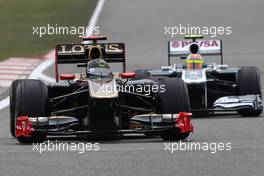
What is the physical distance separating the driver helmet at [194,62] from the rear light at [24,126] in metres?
6.72

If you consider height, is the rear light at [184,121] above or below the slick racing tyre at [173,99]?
below

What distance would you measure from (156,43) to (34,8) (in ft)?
30.7

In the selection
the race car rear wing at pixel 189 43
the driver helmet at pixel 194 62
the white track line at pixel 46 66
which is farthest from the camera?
the white track line at pixel 46 66

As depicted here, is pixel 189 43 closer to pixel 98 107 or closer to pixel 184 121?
pixel 184 121

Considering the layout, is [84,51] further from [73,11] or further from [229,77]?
[73,11]

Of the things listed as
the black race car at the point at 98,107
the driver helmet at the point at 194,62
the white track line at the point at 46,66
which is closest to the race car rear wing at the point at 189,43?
the driver helmet at the point at 194,62

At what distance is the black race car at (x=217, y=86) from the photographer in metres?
18.6

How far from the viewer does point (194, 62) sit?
1944 centimetres

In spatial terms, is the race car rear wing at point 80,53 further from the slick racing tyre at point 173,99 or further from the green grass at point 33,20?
the green grass at point 33,20

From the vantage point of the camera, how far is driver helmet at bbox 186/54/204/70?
19.4 m

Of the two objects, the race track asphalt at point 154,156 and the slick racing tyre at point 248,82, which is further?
the slick racing tyre at point 248,82

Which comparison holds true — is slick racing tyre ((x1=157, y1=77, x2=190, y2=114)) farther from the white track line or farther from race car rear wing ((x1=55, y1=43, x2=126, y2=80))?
the white track line

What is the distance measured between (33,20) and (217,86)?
2292cm

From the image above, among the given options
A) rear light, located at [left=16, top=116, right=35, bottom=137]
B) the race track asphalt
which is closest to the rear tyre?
the race track asphalt
